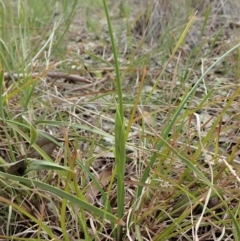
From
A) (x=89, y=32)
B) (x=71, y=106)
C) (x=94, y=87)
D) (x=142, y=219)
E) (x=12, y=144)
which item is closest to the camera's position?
(x=142, y=219)

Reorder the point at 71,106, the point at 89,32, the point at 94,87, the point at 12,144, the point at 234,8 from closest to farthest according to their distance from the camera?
the point at 12,144, the point at 71,106, the point at 94,87, the point at 234,8, the point at 89,32

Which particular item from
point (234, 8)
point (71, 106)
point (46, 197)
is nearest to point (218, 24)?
point (234, 8)

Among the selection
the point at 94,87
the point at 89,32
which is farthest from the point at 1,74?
the point at 89,32

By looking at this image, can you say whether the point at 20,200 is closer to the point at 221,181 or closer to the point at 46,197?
the point at 46,197

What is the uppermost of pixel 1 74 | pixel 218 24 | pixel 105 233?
pixel 1 74

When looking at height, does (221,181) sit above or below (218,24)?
above

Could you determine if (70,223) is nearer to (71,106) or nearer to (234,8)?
(71,106)

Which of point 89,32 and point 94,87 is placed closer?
point 94,87

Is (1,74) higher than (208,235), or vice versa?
(1,74)

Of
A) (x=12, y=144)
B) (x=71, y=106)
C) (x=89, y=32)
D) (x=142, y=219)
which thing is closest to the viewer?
(x=142, y=219)
